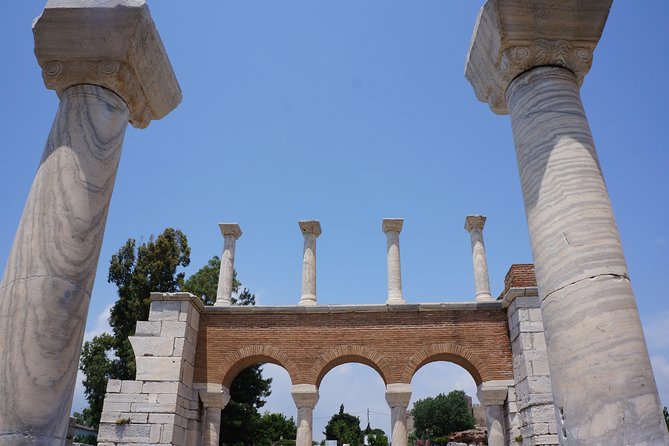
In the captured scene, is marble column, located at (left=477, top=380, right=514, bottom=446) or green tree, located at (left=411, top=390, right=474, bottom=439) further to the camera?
green tree, located at (left=411, top=390, right=474, bottom=439)

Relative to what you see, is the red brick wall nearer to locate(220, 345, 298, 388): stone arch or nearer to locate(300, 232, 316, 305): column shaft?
locate(220, 345, 298, 388): stone arch

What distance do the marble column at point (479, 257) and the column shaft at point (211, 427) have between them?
844cm

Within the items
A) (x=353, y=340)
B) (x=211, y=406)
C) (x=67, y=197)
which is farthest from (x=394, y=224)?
(x=67, y=197)

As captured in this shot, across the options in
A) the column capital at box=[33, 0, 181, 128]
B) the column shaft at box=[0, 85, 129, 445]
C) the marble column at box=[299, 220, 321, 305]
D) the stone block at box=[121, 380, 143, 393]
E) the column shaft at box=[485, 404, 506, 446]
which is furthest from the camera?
the marble column at box=[299, 220, 321, 305]

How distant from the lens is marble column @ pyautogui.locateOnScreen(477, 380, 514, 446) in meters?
14.2

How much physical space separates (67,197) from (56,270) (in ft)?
2.54

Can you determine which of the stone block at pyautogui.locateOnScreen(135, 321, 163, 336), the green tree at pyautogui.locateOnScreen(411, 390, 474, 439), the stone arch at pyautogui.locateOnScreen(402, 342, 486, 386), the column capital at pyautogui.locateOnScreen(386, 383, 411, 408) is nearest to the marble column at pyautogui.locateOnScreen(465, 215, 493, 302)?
the stone arch at pyautogui.locateOnScreen(402, 342, 486, 386)

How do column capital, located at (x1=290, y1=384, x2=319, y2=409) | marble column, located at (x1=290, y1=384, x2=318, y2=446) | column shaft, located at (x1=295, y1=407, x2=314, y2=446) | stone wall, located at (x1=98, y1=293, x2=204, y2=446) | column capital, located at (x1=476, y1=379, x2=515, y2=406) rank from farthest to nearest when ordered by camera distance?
column capital, located at (x1=290, y1=384, x2=319, y2=409) → marble column, located at (x1=290, y1=384, x2=318, y2=446) → column shaft, located at (x1=295, y1=407, x2=314, y2=446) → column capital, located at (x1=476, y1=379, x2=515, y2=406) → stone wall, located at (x1=98, y1=293, x2=204, y2=446)

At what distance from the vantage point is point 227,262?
1738 cm

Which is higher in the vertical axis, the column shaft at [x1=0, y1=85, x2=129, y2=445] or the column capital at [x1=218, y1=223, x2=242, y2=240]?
the column capital at [x1=218, y1=223, x2=242, y2=240]

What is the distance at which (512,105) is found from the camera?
20.8ft

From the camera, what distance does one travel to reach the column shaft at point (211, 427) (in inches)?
589

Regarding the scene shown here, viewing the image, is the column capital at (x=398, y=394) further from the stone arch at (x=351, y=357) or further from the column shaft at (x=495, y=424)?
the column shaft at (x=495, y=424)

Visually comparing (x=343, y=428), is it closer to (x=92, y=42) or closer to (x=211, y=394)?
(x=211, y=394)
